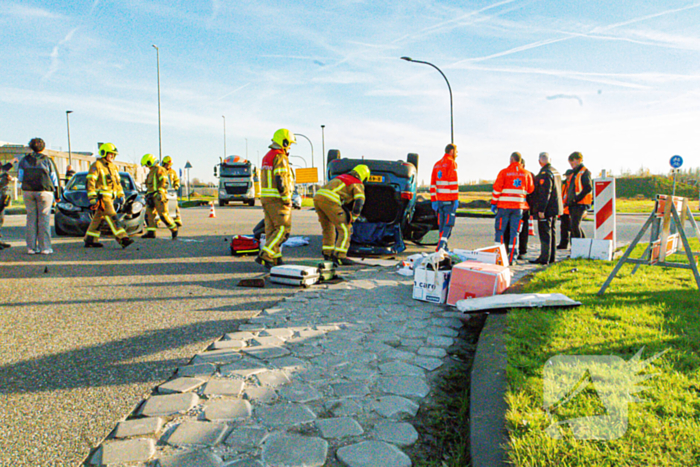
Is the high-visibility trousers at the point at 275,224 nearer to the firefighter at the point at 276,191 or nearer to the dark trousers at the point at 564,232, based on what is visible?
the firefighter at the point at 276,191

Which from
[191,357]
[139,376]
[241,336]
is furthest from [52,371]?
[241,336]

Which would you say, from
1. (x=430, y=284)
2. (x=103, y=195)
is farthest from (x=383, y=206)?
(x=103, y=195)

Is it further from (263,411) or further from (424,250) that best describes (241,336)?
(424,250)

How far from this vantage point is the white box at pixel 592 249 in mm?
7996

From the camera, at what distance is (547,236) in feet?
27.5

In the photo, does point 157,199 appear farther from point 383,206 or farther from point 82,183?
point 383,206

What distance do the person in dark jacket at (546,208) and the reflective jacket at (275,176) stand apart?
175 inches

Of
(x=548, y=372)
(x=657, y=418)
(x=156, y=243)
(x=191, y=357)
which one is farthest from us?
(x=156, y=243)

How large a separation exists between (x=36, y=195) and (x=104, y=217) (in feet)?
4.53

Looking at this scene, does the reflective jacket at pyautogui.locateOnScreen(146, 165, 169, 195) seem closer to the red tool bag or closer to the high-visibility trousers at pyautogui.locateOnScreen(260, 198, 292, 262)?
the red tool bag

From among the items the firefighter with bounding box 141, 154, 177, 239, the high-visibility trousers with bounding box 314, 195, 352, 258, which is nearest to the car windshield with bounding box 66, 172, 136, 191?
the firefighter with bounding box 141, 154, 177, 239

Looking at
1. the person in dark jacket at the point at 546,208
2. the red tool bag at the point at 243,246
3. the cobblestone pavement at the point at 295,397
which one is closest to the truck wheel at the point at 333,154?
the red tool bag at the point at 243,246

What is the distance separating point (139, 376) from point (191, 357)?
16.9 inches

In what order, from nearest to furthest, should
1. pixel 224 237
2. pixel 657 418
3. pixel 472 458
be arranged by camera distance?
pixel 472 458 → pixel 657 418 → pixel 224 237
